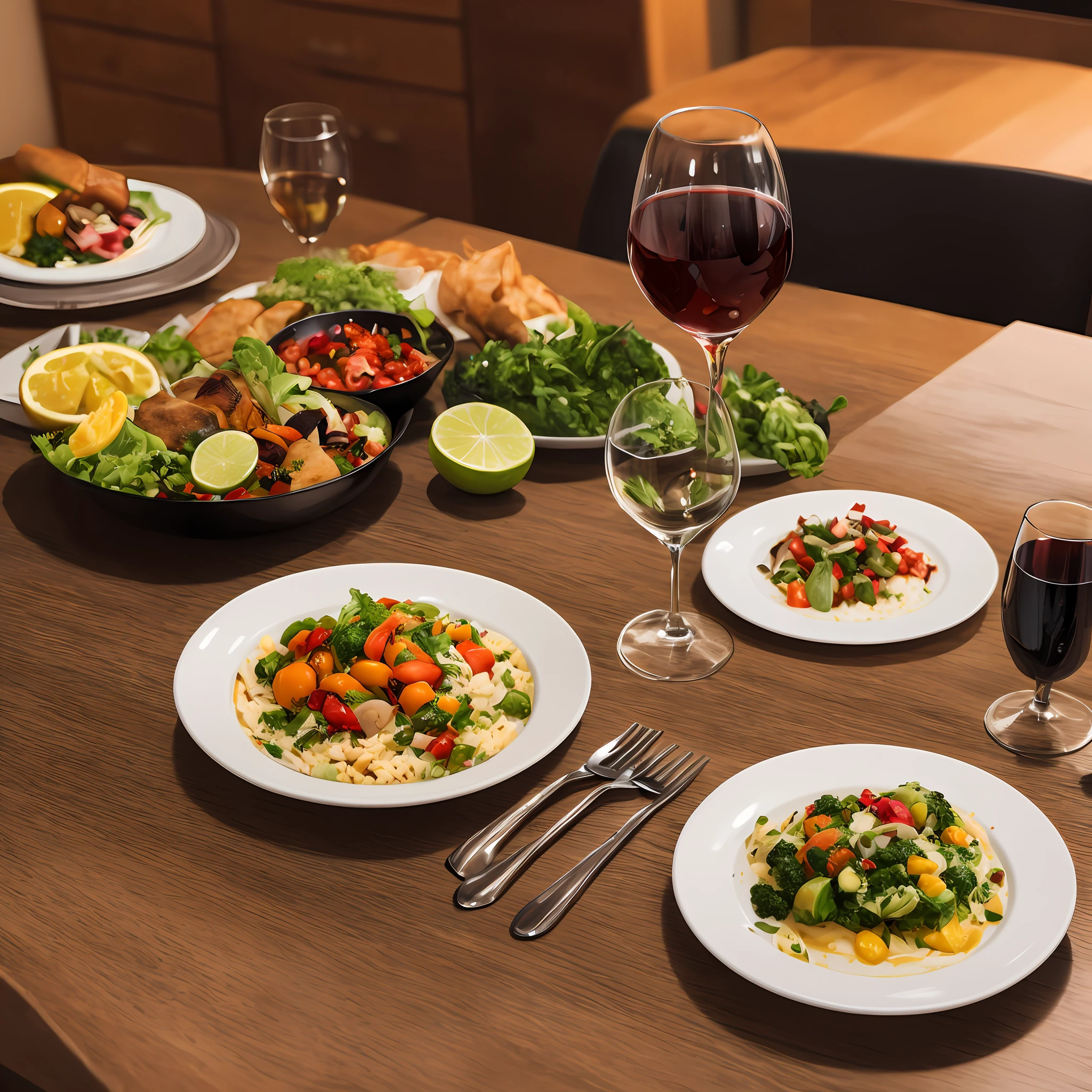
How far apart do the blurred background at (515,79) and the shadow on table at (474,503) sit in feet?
5.80

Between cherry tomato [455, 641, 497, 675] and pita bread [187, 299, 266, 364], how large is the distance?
2.55 ft

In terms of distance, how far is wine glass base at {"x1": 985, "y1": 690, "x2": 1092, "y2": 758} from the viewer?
3.40 ft

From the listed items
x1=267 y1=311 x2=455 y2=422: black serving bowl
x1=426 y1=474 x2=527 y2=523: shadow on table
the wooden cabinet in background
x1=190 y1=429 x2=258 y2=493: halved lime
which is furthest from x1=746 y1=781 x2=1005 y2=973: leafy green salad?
the wooden cabinet in background

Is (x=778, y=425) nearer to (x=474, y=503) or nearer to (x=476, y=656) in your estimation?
(x=474, y=503)

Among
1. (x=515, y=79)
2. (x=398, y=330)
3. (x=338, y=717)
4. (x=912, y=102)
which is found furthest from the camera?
(x=515, y=79)

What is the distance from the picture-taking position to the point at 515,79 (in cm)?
424

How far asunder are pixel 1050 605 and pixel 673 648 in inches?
14.0

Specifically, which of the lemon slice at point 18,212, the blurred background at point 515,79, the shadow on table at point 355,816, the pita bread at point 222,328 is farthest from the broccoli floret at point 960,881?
the blurred background at point 515,79

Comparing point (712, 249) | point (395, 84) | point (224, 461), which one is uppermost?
point (712, 249)

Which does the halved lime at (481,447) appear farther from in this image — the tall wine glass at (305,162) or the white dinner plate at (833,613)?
the tall wine glass at (305,162)

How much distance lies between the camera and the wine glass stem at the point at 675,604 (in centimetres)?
114

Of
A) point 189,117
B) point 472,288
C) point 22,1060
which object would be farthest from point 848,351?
point 189,117

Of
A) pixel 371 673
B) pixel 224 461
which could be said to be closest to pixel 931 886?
pixel 371 673

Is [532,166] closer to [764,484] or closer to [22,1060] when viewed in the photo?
[764,484]
